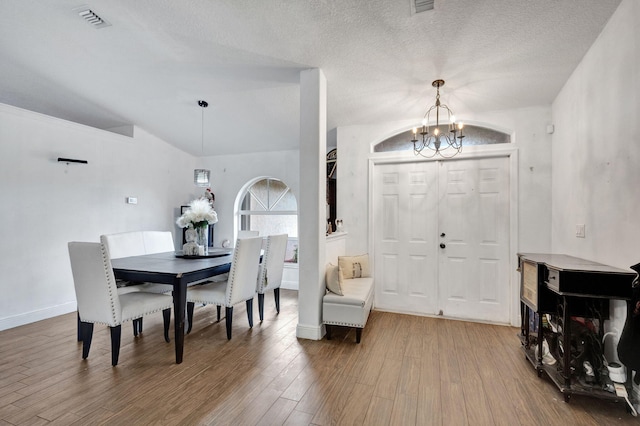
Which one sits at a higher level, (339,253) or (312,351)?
(339,253)

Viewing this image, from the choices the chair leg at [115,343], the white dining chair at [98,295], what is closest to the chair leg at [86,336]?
the white dining chair at [98,295]

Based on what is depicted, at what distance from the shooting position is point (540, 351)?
239 cm

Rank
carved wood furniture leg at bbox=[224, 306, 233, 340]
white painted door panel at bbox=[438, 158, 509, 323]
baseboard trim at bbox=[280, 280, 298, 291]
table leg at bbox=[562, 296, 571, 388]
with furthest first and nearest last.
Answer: baseboard trim at bbox=[280, 280, 298, 291] < white painted door panel at bbox=[438, 158, 509, 323] < carved wood furniture leg at bbox=[224, 306, 233, 340] < table leg at bbox=[562, 296, 571, 388]

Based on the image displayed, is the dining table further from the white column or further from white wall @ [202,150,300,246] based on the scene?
white wall @ [202,150,300,246]

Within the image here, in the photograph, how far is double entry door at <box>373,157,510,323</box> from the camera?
3676 millimetres

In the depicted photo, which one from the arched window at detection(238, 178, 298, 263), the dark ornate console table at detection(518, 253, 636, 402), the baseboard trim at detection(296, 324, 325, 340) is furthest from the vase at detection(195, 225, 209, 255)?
the dark ornate console table at detection(518, 253, 636, 402)

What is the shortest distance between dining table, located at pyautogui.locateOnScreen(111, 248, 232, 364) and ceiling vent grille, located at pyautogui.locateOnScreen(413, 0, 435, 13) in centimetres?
275

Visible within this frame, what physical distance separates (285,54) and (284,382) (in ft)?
9.36

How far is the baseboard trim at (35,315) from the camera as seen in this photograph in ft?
11.3

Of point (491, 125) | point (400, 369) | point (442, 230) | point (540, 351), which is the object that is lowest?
point (400, 369)

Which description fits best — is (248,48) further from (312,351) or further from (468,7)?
(312,351)

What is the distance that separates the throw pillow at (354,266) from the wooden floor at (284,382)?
760 millimetres

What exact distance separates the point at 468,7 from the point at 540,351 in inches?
106

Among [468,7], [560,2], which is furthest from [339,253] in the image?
[560,2]
